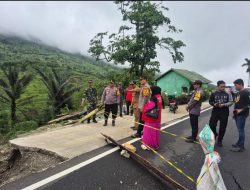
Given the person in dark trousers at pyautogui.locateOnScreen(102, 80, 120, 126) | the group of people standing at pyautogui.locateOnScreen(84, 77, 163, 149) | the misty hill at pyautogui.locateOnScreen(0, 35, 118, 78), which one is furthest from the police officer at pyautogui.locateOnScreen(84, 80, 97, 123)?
the misty hill at pyautogui.locateOnScreen(0, 35, 118, 78)

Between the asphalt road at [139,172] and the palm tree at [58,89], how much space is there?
15.2m

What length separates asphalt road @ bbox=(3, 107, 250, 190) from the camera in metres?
4.77

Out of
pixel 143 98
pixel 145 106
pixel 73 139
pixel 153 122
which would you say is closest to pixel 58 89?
pixel 73 139

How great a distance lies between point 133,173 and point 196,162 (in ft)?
5.43

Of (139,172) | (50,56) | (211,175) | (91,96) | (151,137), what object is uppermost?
(50,56)

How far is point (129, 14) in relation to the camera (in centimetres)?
2617

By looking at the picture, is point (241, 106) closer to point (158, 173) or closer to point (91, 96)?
point (158, 173)

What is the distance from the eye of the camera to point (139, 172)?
5.36 metres

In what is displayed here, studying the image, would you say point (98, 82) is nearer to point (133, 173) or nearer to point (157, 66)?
point (157, 66)

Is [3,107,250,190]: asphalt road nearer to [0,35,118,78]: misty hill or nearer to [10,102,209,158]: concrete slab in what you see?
[10,102,209,158]: concrete slab

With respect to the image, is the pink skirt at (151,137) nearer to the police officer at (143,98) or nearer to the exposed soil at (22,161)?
the police officer at (143,98)

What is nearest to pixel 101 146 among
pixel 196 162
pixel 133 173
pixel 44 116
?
pixel 133 173

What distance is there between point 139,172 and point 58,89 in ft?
55.9

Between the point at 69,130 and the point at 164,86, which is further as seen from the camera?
the point at 164,86
